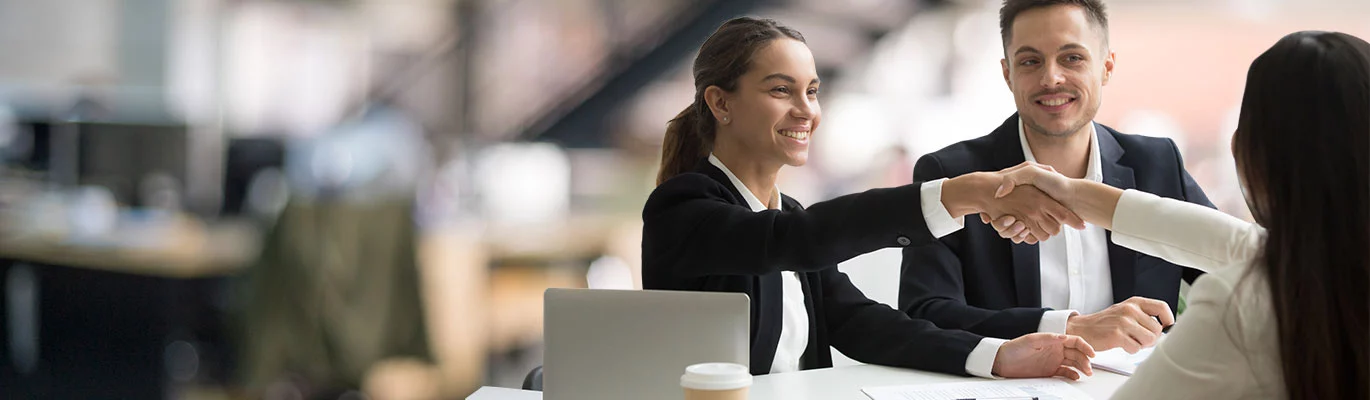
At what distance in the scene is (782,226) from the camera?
64.1 inches

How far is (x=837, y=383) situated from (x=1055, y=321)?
0.51 meters

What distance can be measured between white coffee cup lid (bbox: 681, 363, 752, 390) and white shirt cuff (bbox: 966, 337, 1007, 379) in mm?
652

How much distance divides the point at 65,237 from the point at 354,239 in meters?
1.37

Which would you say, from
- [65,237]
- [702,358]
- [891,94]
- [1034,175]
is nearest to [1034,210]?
[1034,175]

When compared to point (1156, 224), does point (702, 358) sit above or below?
below

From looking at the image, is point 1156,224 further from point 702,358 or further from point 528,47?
point 528,47

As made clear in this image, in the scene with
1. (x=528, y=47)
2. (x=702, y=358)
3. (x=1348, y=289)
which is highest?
(x=528, y=47)

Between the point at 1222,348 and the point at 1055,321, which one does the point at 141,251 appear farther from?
the point at 1222,348

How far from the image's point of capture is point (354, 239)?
389cm

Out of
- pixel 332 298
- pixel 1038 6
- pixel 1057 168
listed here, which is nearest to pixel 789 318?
pixel 1057 168

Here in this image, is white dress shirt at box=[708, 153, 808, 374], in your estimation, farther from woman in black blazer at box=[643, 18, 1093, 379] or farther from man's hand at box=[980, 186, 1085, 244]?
man's hand at box=[980, 186, 1085, 244]

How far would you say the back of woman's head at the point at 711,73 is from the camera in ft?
6.59

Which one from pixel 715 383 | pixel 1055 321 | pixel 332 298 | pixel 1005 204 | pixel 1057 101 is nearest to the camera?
pixel 715 383

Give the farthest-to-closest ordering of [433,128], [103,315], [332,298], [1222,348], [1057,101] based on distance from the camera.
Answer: [433,128] → [103,315] → [332,298] → [1057,101] → [1222,348]
